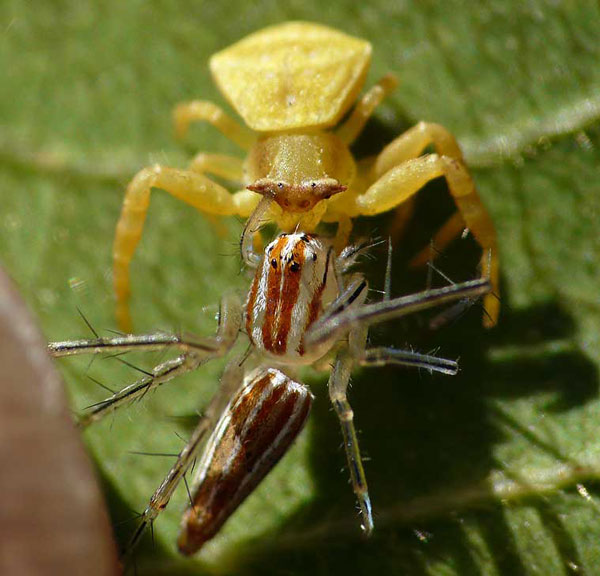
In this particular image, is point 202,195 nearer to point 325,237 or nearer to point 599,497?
point 325,237

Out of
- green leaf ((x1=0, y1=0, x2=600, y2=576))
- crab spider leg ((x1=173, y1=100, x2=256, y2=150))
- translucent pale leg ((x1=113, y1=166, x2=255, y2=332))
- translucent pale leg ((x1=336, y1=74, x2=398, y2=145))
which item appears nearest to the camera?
green leaf ((x1=0, y1=0, x2=600, y2=576))

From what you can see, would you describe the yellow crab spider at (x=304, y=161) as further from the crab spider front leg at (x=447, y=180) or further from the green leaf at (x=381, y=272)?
the green leaf at (x=381, y=272)

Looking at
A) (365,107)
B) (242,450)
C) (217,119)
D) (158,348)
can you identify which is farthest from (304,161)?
(242,450)

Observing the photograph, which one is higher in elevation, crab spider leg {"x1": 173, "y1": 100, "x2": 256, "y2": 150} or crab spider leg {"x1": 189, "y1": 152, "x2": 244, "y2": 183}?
crab spider leg {"x1": 173, "y1": 100, "x2": 256, "y2": 150}

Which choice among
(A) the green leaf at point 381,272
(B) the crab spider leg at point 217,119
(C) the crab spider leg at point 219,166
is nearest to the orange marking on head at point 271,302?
(A) the green leaf at point 381,272

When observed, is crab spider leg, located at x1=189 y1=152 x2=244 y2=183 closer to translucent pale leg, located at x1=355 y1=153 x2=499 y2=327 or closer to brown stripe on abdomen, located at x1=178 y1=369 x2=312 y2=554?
translucent pale leg, located at x1=355 y1=153 x2=499 y2=327

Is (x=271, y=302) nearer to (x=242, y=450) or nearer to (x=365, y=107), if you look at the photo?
(x=242, y=450)

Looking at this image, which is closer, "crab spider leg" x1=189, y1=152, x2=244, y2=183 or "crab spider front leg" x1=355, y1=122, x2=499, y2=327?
"crab spider front leg" x1=355, y1=122, x2=499, y2=327

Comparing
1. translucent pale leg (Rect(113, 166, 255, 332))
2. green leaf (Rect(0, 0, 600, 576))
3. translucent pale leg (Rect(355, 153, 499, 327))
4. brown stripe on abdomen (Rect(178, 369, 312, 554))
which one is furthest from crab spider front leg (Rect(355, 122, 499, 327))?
brown stripe on abdomen (Rect(178, 369, 312, 554))
